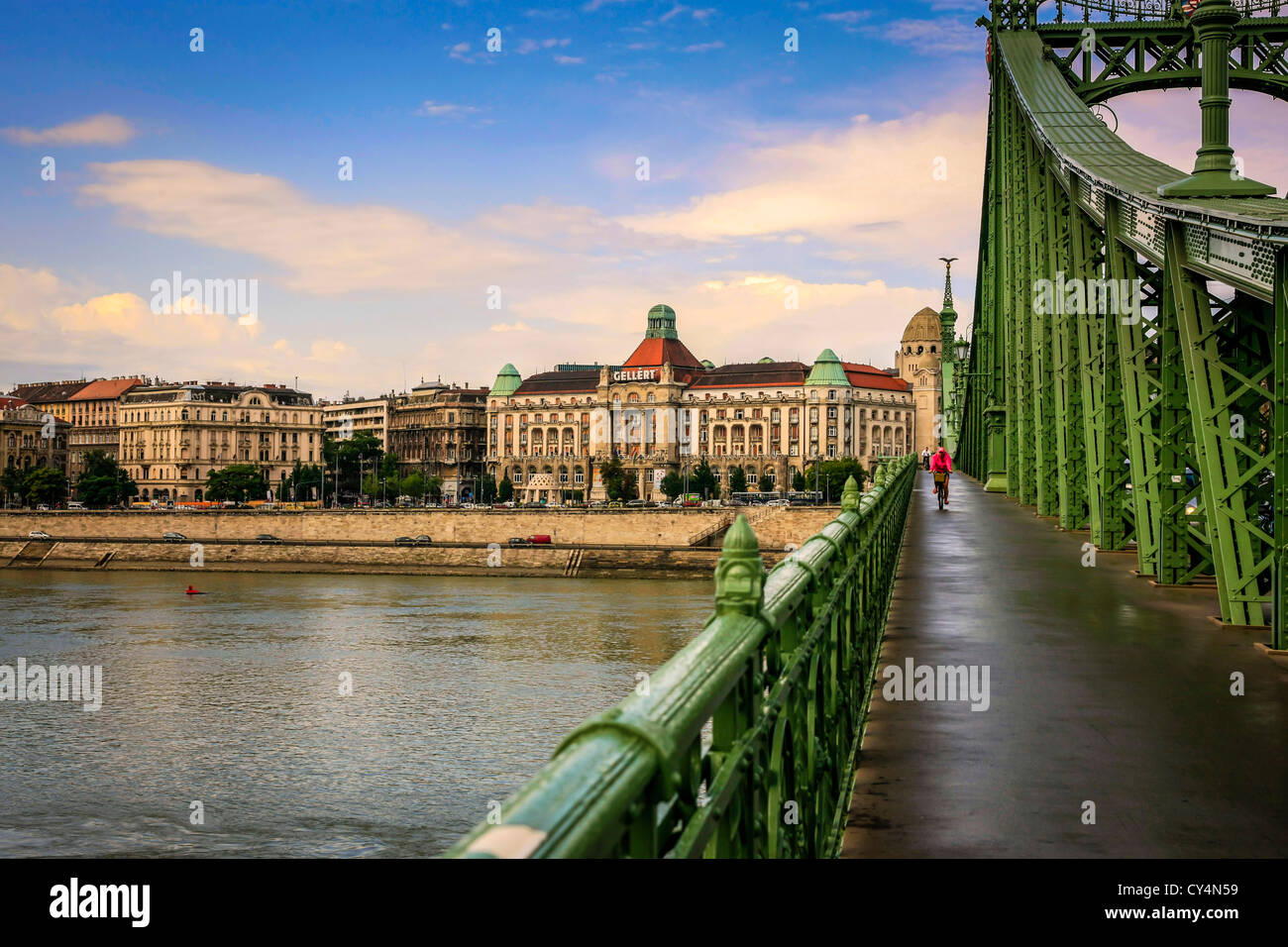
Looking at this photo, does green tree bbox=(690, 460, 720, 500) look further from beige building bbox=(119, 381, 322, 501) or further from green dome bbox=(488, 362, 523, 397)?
beige building bbox=(119, 381, 322, 501)

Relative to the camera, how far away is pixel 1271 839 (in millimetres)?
4879

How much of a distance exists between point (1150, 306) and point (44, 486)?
13703 centimetres

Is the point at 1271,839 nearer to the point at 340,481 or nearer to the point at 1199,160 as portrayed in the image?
the point at 1199,160

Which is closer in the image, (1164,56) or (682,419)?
(1164,56)

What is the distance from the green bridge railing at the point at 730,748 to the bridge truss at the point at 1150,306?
4.78m

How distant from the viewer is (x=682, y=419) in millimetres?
164625

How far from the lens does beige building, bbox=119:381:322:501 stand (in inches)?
5960

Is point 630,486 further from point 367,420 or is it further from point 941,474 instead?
point 941,474

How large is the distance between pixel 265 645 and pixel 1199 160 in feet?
122

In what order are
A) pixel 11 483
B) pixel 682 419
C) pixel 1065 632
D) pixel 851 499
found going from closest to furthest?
pixel 851 499, pixel 1065 632, pixel 11 483, pixel 682 419

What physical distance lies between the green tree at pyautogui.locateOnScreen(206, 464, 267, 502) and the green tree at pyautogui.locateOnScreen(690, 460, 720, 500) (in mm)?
49226

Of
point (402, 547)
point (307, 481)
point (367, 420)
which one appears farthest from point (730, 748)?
point (367, 420)
